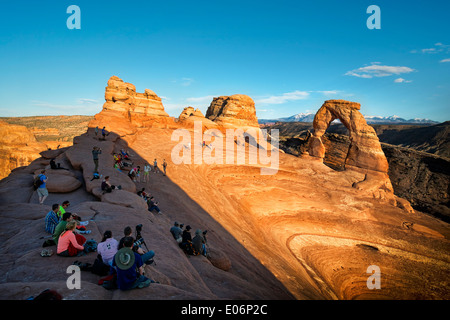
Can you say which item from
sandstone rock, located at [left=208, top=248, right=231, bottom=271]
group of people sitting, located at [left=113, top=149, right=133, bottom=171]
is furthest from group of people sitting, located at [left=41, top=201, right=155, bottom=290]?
group of people sitting, located at [left=113, top=149, right=133, bottom=171]

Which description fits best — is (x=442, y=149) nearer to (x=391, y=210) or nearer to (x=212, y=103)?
(x=391, y=210)

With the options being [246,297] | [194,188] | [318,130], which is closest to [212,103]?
[318,130]

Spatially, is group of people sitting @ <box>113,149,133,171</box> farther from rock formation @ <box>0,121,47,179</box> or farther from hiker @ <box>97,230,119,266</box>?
rock formation @ <box>0,121,47,179</box>

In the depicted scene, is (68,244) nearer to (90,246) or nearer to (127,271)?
(90,246)

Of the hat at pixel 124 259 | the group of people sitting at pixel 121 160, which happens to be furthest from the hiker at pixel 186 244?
the group of people sitting at pixel 121 160

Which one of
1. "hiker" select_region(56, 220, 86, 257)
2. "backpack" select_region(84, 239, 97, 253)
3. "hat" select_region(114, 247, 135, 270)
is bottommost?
"backpack" select_region(84, 239, 97, 253)

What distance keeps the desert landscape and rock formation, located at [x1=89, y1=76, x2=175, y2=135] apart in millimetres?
224

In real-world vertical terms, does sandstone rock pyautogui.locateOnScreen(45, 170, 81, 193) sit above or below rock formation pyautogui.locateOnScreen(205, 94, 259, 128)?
below

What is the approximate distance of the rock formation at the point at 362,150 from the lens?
22.7 m

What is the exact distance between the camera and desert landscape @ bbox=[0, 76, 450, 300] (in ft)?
19.1

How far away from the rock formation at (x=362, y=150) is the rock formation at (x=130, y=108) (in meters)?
23.6

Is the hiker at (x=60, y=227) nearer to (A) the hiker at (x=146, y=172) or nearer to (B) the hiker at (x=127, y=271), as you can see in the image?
(B) the hiker at (x=127, y=271)

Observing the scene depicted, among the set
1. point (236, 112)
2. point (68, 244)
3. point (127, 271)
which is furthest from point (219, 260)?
point (236, 112)
